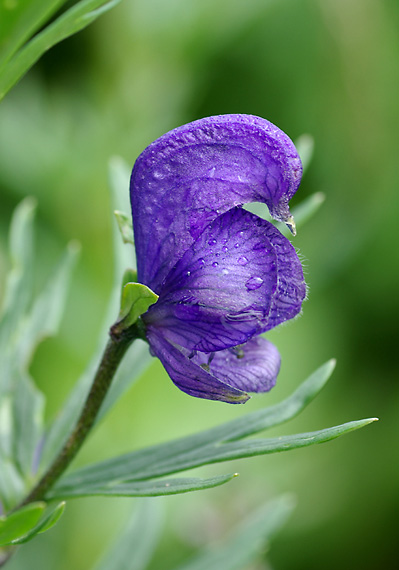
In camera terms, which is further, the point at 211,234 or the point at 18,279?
the point at 18,279

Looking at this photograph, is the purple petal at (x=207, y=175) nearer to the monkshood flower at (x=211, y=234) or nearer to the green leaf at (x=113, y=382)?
the monkshood flower at (x=211, y=234)

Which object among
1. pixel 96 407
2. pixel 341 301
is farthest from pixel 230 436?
pixel 341 301

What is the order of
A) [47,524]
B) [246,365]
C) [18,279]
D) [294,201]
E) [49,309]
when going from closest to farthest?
[47,524] → [246,365] → [18,279] → [49,309] → [294,201]

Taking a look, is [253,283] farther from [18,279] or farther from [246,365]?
[18,279]

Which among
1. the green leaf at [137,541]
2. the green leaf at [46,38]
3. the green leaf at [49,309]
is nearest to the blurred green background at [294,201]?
the green leaf at [137,541]

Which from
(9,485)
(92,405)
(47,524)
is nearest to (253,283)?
(92,405)
